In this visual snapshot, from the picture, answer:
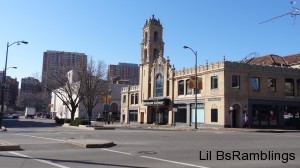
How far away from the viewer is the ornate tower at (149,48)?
69.2 m

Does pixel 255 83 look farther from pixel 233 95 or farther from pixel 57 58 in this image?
pixel 57 58

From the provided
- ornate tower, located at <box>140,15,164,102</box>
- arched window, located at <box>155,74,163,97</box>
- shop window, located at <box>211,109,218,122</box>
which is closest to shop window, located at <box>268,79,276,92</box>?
shop window, located at <box>211,109,218,122</box>

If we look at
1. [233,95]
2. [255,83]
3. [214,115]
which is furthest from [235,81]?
[214,115]

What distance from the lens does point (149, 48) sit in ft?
227

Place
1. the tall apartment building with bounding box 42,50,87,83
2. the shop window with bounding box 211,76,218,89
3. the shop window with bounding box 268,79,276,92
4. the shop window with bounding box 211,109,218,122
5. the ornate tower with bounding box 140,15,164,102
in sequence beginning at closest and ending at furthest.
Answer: the shop window with bounding box 211,109,218,122
the shop window with bounding box 211,76,218,89
the shop window with bounding box 268,79,276,92
the ornate tower with bounding box 140,15,164,102
the tall apartment building with bounding box 42,50,87,83

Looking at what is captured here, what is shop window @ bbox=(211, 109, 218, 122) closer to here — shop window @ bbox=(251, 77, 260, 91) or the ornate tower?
shop window @ bbox=(251, 77, 260, 91)

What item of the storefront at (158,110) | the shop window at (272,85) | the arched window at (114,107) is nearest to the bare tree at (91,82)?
the storefront at (158,110)

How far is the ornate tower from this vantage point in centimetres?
6919

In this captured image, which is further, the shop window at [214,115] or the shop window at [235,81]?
the shop window at [214,115]

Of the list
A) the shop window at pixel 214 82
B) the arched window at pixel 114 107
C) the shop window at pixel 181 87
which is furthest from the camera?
the arched window at pixel 114 107

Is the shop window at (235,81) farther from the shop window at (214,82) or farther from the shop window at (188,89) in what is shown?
the shop window at (188,89)

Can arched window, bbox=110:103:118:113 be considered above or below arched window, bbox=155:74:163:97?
below

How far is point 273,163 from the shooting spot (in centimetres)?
1247

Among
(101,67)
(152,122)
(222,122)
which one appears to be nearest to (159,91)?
(152,122)
